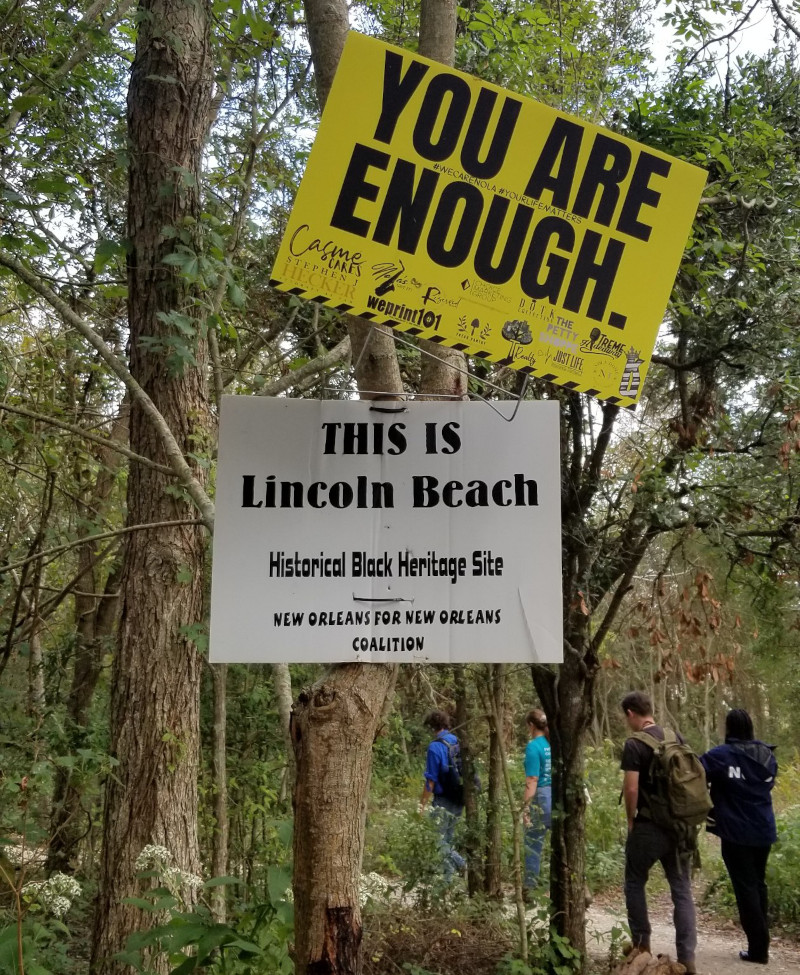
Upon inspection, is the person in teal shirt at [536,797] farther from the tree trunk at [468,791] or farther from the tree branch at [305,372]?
the tree branch at [305,372]

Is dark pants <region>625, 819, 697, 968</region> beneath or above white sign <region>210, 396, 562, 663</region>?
beneath

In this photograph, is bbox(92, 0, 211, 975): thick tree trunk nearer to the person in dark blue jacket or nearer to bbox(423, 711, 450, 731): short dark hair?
bbox(423, 711, 450, 731): short dark hair

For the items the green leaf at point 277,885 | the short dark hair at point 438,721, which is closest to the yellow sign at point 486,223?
the green leaf at point 277,885

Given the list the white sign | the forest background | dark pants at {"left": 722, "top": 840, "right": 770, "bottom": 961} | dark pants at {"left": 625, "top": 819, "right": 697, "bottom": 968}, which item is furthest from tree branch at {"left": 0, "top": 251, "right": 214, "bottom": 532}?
dark pants at {"left": 722, "top": 840, "right": 770, "bottom": 961}

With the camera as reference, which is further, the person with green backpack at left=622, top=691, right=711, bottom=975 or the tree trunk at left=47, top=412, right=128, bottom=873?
the tree trunk at left=47, top=412, right=128, bottom=873

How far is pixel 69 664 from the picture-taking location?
8.34 m

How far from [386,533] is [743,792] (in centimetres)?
546

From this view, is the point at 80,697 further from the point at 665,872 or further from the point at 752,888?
the point at 752,888

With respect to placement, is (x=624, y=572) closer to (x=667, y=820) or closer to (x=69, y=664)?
(x=667, y=820)

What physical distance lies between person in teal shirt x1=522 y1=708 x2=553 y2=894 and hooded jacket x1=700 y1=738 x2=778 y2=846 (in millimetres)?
1295

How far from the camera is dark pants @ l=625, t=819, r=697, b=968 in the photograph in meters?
5.70

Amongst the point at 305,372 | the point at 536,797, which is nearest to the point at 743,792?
the point at 536,797

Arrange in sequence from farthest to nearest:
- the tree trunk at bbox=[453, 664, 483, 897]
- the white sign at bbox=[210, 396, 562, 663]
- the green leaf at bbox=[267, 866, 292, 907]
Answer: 1. the tree trunk at bbox=[453, 664, 483, 897]
2. the green leaf at bbox=[267, 866, 292, 907]
3. the white sign at bbox=[210, 396, 562, 663]

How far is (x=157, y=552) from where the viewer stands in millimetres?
4695
